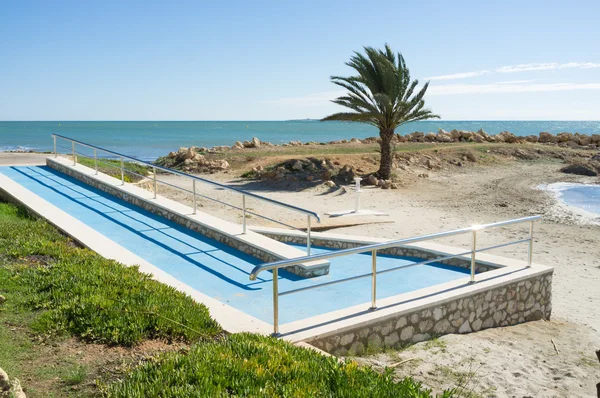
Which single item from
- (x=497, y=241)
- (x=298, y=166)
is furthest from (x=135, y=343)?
(x=298, y=166)

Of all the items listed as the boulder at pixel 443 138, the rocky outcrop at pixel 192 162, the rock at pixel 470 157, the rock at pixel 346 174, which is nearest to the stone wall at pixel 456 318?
the rock at pixel 346 174

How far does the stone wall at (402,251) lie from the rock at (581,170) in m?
A: 25.7

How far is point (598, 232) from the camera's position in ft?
55.2

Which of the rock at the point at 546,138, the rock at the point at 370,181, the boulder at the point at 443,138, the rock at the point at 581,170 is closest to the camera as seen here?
the rock at the point at 370,181

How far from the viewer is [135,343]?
5.39 metres

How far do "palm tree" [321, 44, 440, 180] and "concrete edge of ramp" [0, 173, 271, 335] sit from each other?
14355 millimetres

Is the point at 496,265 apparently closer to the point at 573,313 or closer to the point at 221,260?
the point at 573,313

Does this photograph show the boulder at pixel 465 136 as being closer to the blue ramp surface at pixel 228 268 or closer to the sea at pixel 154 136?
the sea at pixel 154 136

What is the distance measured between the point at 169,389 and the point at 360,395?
54.4 inches

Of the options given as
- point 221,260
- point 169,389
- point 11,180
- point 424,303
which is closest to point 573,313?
point 424,303

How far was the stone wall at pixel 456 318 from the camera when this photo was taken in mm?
6309

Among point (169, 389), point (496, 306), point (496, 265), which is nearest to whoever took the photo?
point (169, 389)

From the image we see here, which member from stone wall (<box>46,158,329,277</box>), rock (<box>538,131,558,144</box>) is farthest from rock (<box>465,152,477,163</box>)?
stone wall (<box>46,158,329,277</box>)

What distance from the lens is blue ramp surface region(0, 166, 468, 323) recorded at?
7.79 m
